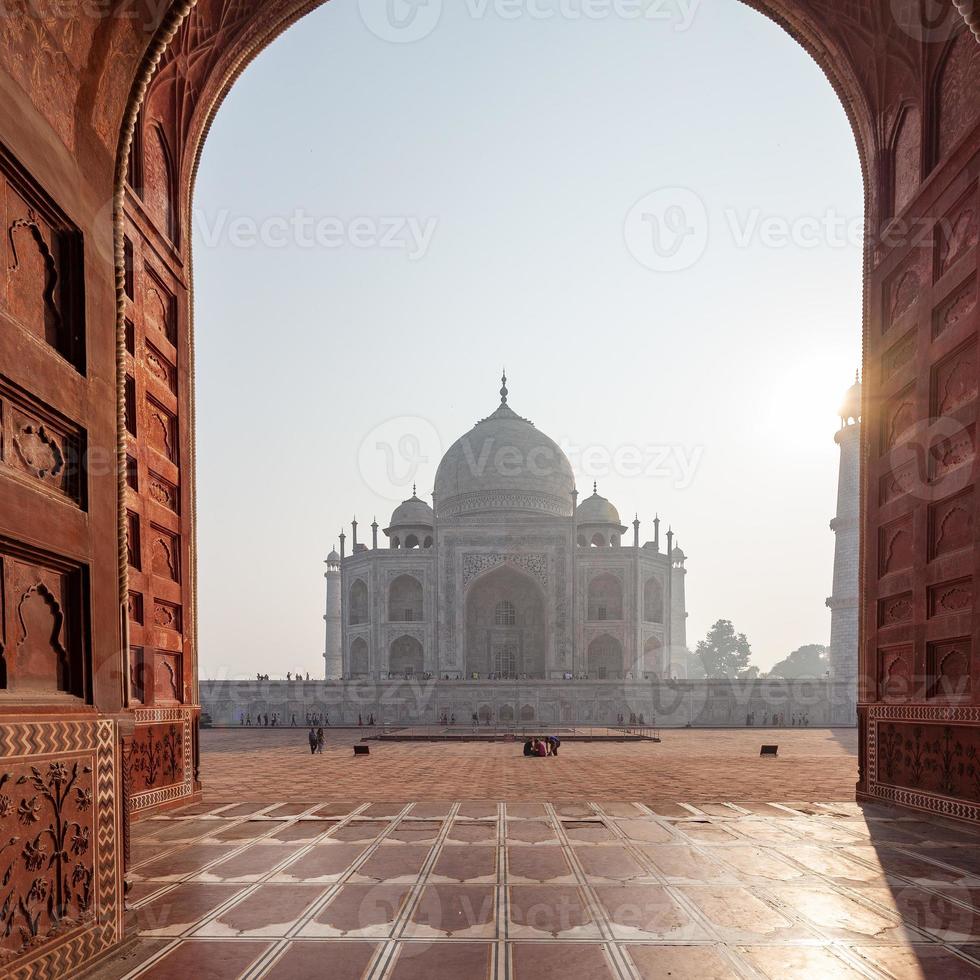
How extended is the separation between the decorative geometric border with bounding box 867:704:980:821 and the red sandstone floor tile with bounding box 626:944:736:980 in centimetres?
386

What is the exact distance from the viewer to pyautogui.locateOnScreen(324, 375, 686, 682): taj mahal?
1578 inches

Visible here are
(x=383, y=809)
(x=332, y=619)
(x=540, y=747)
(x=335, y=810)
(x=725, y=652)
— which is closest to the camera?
(x=335, y=810)

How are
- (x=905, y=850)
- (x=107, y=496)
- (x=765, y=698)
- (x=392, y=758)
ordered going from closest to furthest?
A: (x=107, y=496), (x=905, y=850), (x=392, y=758), (x=765, y=698)

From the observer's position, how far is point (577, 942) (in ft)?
12.9

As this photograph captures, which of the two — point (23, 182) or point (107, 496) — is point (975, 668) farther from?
point (23, 182)

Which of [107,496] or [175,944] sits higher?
[107,496]

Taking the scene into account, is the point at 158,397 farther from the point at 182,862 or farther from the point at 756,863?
the point at 756,863

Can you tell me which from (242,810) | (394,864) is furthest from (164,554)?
(394,864)

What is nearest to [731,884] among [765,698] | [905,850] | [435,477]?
[905,850]

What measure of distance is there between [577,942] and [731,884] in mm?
1522

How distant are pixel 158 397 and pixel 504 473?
122 feet

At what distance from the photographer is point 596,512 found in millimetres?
46562

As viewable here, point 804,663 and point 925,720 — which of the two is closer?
point 925,720

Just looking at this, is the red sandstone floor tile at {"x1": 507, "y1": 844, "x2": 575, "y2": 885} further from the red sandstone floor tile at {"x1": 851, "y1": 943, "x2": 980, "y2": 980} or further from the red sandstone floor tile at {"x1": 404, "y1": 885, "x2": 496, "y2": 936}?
the red sandstone floor tile at {"x1": 851, "y1": 943, "x2": 980, "y2": 980}
